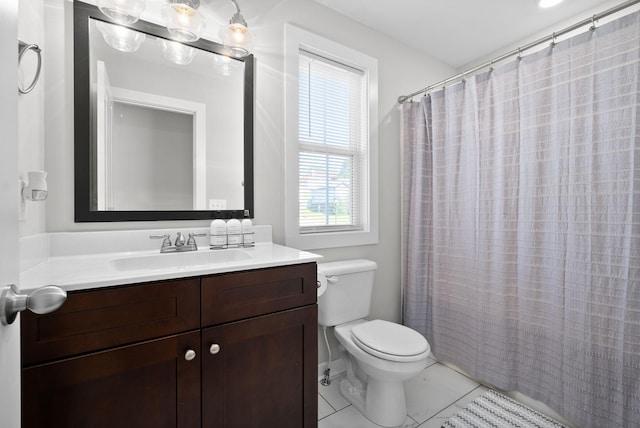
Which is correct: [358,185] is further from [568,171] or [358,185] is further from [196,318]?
[196,318]

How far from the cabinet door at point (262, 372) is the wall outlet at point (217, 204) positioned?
2.28 feet

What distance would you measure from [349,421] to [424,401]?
0.48 meters

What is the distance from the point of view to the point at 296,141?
172cm

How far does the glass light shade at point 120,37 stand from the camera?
1.24 m

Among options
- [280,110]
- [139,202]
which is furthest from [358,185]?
[139,202]

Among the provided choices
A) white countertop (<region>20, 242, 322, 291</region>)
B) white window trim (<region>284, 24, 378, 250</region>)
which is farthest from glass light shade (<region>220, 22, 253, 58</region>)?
white countertop (<region>20, 242, 322, 291</region>)

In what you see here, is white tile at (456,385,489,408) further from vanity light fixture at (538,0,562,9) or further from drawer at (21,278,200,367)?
vanity light fixture at (538,0,562,9)

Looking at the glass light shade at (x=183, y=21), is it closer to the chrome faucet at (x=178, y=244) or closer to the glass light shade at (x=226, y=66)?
the glass light shade at (x=226, y=66)

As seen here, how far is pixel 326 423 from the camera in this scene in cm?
148

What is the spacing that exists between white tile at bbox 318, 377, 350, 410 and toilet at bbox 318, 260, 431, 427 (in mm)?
42

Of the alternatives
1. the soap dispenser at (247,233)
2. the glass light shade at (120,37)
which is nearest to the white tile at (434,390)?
the soap dispenser at (247,233)

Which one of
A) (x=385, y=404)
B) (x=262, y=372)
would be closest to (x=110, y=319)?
(x=262, y=372)

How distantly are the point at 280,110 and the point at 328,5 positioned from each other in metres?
0.79

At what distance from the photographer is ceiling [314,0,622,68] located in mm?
1792
